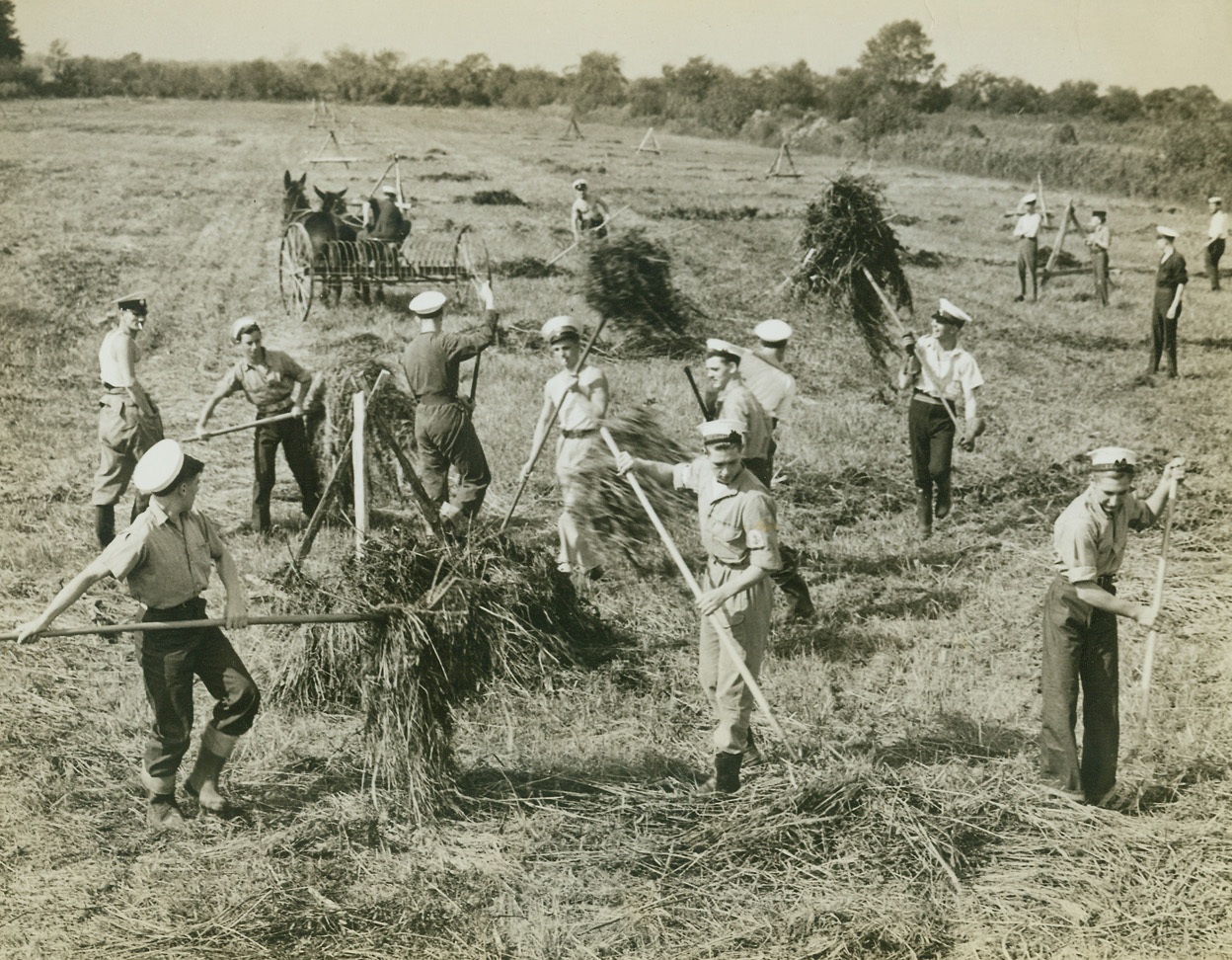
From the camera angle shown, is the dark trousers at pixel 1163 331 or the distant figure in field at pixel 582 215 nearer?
the dark trousers at pixel 1163 331

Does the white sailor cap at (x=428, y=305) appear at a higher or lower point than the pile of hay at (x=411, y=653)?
higher

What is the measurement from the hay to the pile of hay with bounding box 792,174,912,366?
12.2 ft

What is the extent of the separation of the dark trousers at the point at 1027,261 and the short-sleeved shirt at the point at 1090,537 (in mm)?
11764

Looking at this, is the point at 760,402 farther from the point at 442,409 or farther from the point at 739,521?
the point at 739,521

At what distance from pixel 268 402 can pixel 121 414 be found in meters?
1.15

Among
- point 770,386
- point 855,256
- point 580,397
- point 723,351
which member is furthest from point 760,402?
point 855,256

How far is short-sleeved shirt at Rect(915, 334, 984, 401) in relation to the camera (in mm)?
8305

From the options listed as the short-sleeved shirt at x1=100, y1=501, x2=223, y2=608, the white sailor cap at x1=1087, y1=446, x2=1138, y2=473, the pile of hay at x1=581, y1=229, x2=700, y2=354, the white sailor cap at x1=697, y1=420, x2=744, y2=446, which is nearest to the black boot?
the short-sleeved shirt at x1=100, y1=501, x2=223, y2=608

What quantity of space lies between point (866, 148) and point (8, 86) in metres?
17.7

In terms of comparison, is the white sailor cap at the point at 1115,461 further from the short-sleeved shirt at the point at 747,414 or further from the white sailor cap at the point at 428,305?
the white sailor cap at the point at 428,305

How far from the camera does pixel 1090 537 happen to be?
4.99m

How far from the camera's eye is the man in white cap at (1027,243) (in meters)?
15.4

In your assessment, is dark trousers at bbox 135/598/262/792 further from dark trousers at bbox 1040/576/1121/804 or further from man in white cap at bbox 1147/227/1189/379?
man in white cap at bbox 1147/227/1189/379

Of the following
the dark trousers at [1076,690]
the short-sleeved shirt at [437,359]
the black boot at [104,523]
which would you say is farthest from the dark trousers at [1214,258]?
the black boot at [104,523]
